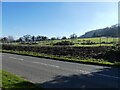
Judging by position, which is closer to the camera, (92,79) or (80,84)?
(80,84)

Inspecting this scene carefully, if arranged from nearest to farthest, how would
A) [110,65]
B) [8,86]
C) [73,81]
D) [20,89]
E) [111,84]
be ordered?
1. [20,89]
2. [8,86]
3. [111,84]
4. [73,81]
5. [110,65]

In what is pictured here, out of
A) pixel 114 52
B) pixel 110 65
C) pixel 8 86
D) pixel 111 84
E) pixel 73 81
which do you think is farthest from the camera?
pixel 114 52

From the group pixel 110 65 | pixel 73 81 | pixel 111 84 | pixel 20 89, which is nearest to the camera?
pixel 20 89

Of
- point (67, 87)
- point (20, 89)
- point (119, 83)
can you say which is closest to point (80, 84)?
point (67, 87)

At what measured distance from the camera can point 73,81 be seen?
→ 1368 centimetres

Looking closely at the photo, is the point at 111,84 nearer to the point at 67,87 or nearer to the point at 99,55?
the point at 67,87

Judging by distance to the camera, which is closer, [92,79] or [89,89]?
[89,89]

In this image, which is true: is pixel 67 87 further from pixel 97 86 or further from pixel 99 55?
pixel 99 55

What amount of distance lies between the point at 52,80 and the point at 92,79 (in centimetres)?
193

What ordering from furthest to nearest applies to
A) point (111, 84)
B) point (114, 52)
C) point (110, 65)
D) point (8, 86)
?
point (114, 52), point (110, 65), point (111, 84), point (8, 86)

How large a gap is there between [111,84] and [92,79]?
1670 millimetres

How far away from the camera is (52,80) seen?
14.2 metres

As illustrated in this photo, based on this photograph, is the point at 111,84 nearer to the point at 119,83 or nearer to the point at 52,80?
the point at 119,83

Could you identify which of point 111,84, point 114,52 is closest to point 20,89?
point 111,84
